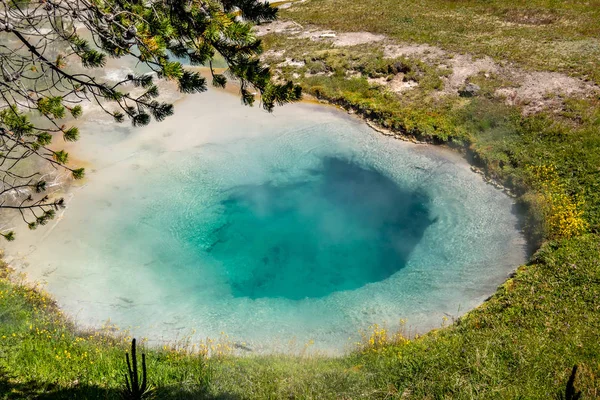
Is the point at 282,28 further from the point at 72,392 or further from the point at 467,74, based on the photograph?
the point at 72,392

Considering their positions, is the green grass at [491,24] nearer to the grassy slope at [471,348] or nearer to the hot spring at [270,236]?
the grassy slope at [471,348]

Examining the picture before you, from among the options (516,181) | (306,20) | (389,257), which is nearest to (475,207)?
(516,181)

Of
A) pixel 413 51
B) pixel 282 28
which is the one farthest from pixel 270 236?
pixel 282 28

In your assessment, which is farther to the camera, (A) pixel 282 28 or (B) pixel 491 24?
(A) pixel 282 28

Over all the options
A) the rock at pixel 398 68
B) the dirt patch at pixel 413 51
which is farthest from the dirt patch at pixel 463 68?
the rock at pixel 398 68

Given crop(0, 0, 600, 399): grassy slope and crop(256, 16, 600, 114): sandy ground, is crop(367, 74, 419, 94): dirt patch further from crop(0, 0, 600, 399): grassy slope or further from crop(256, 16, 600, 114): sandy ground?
crop(0, 0, 600, 399): grassy slope

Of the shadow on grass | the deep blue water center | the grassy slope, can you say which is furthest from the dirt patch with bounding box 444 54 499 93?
the shadow on grass
